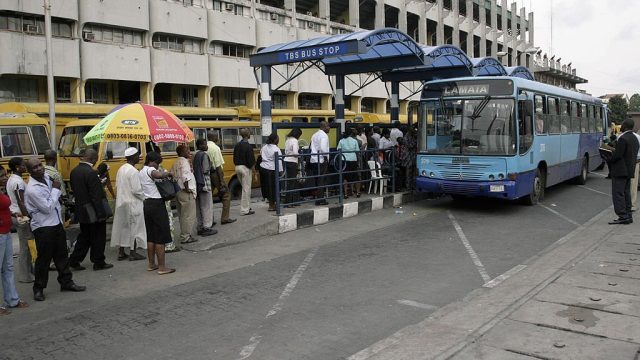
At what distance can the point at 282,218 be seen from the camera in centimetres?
988

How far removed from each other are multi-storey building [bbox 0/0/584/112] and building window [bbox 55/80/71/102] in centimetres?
4

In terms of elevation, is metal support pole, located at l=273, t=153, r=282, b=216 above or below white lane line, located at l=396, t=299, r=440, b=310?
above

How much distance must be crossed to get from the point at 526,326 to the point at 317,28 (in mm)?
32954

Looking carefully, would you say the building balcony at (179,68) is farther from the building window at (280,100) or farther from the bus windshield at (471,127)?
the bus windshield at (471,127)

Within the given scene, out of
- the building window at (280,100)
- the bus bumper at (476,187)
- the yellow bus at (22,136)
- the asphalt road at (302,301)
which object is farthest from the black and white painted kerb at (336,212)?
the building window at (280,100)

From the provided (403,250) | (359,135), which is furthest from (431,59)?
(403,250)

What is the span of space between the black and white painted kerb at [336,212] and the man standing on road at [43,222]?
431 cm

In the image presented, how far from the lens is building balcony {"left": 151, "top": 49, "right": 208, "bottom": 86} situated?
26.8 metres

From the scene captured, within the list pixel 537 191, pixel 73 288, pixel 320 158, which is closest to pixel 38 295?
pixel 73 288

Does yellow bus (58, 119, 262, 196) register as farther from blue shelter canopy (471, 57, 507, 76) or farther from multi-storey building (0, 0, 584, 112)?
blue shelter canopy (471, 57, 507, 76)

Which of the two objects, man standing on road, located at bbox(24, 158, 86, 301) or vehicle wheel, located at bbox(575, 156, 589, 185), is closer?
man standing on road, located at bbox(24, 158, 86, 301)

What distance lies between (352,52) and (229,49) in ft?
67.0

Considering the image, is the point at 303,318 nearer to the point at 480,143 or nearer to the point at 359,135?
the point at 480,143

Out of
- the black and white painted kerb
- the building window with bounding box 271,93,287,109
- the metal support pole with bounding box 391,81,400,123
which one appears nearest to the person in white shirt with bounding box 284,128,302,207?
the black and white painted kerb
